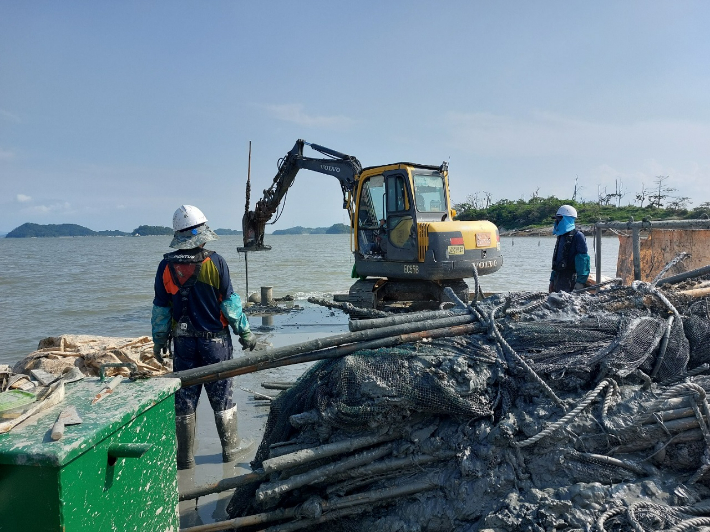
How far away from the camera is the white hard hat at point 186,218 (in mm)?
4254

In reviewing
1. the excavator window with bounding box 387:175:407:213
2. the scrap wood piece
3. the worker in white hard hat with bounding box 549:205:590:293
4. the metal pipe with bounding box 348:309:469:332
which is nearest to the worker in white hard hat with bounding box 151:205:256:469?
the metal pipe with bounding box 348:309:469:332

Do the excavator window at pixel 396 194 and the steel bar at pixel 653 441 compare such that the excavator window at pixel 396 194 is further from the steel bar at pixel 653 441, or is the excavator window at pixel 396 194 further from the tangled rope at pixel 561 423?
the steel bar at pixel 653 441

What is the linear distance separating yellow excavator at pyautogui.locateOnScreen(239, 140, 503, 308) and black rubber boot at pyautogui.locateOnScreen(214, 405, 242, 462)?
541 cm

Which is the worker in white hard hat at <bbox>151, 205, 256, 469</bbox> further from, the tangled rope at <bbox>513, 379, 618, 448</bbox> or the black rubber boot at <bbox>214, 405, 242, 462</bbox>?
the tangled rope at <bbox>513, 379, 618, 448</bbox>

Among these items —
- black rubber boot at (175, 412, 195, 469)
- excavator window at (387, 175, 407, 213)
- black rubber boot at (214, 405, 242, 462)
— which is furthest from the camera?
excavator window at (387, 175, 407, 213)

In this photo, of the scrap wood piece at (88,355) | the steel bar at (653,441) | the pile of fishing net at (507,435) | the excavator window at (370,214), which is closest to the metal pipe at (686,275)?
the pile of fishing net at (507,435)

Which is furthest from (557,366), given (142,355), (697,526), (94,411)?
(142,355)

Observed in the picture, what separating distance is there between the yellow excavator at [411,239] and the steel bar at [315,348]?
590 centimetres

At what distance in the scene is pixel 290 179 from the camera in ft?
41.8

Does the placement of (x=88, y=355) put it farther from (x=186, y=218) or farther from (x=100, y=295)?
(x=100, y=295)

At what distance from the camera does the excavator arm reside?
456 inches

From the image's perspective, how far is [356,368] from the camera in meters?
3.01

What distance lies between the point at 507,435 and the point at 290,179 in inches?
423

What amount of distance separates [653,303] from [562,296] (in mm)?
572
